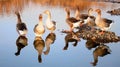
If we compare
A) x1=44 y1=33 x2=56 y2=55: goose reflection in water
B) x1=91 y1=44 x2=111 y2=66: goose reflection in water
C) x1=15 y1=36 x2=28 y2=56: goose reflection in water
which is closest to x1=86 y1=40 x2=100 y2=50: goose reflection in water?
x1=91 y1=44 x2=111 y2=66: goose reflection in water

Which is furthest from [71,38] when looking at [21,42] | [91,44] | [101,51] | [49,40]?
[21,42]

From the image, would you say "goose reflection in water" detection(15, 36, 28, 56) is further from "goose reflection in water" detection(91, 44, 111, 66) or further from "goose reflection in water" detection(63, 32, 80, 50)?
"goose reflection in water" detection(91, 44, 111, 66)

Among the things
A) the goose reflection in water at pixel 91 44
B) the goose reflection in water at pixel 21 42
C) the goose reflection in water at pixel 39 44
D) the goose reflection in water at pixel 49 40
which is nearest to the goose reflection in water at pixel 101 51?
the goose reflection in water at pixel 91 44

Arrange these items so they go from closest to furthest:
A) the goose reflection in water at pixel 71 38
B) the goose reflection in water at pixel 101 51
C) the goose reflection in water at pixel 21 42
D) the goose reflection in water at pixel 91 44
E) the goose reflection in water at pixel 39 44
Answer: the goose reflection in water at pixel 101 51 → the goose reflection in water at pixel 39 44 → the goose reflection in water at pixel 21 42 → the goose reflection in water at pixel 91 44 → the goose reflection in water at pixel 71 38

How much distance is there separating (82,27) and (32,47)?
524 cm

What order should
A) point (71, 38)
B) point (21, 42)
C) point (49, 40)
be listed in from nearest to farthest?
point (21, 42)
point (49, 40)
point (71, 38)

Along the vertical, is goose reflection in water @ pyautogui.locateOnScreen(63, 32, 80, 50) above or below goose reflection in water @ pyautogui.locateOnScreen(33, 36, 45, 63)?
below

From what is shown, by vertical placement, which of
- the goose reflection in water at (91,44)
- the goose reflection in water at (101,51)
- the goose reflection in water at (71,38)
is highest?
the goose reflection in water at (101,51)

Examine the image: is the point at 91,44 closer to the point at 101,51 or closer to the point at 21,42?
the point at 101,51

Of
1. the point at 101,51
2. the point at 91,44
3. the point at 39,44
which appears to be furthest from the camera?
the point at 91,44

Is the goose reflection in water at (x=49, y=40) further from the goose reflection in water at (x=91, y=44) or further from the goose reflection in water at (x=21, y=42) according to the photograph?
the goose reflection in water at (x=91, y=44)

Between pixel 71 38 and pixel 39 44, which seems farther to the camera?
pixel 71 38

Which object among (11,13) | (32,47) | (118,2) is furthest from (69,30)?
(118,2)

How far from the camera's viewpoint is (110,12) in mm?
26672
